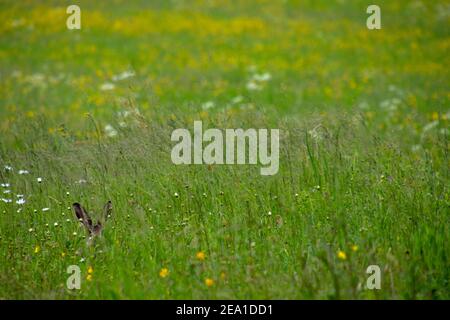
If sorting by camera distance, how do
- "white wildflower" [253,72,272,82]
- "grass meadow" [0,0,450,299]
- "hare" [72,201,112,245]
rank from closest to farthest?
"grass meadow" [0,0,450,299] < "hare" [72,201,112,245] < "white wildflower" [253,72,272,82]

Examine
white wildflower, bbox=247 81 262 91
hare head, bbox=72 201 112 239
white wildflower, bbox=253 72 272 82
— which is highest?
white wildflower, bbox=253 72 272 82

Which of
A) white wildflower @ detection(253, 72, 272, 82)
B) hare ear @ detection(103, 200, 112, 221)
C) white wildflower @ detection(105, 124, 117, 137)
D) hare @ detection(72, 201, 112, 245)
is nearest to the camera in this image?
hare @ detection(72, 201, 112, 245)

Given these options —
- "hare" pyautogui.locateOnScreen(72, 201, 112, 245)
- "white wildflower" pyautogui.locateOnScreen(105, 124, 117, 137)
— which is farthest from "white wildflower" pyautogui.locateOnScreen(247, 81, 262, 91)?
"hare" pyautogui.locateOnScreen(72, 201, 112, 245)

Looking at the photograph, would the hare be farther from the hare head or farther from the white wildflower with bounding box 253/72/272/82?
the white wildflower with bounding box 253/72/272/82

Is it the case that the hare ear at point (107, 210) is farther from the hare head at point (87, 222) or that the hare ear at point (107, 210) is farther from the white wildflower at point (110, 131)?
the white wildflower at point (110, 131)

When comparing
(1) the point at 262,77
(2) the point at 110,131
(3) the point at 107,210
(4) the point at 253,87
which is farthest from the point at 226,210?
(1) the point at 262,77

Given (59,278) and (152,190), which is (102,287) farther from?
(152,190)

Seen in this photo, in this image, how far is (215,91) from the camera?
38.7 ft

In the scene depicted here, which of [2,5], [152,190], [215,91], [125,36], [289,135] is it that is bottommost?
[152,190]

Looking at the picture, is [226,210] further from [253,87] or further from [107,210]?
[253,87]

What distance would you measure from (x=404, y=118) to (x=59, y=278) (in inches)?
275

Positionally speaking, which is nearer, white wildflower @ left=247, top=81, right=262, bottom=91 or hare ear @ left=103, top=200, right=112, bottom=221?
hare ear @ left=103, top=200, right=112, bottom=221
